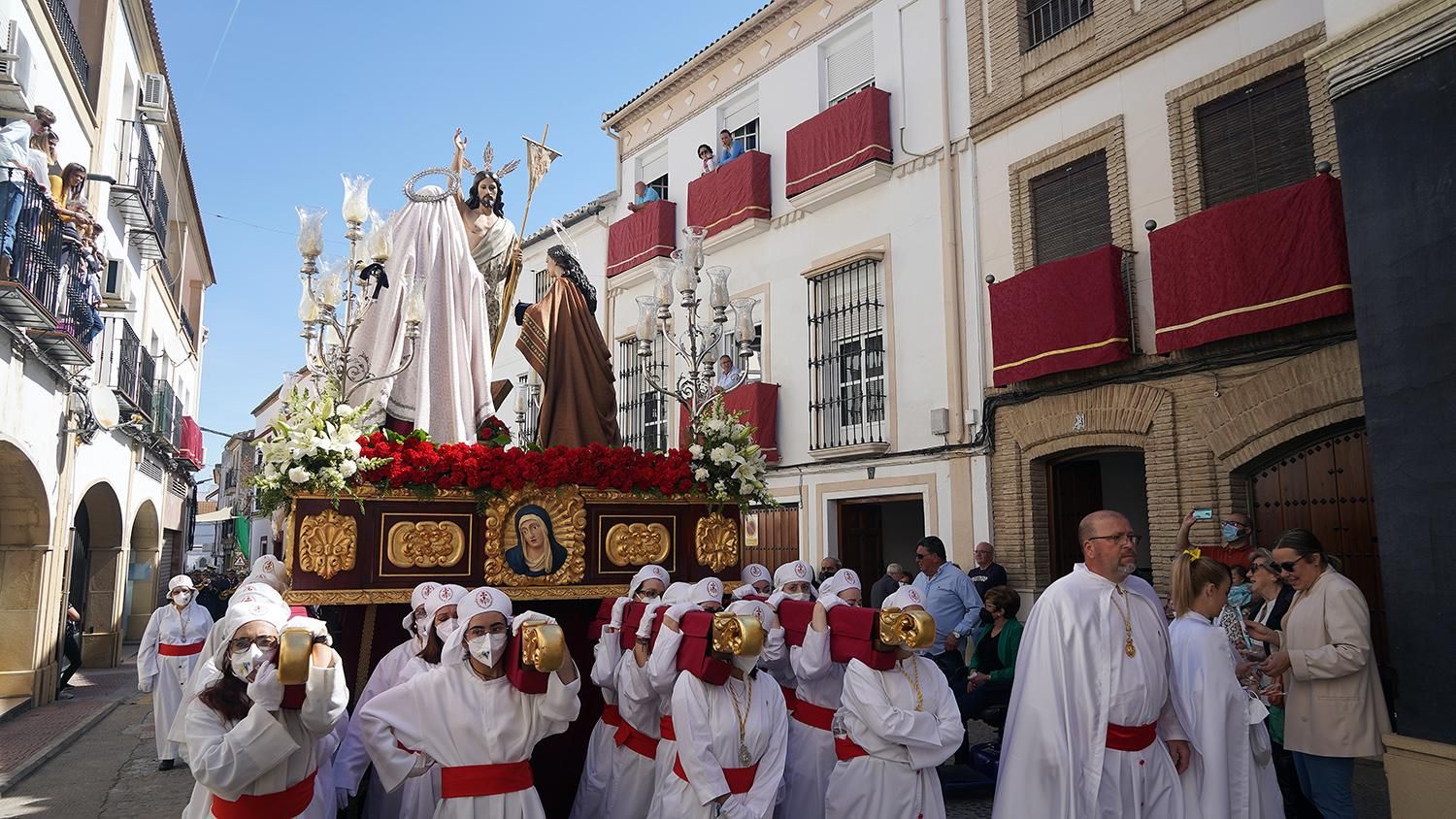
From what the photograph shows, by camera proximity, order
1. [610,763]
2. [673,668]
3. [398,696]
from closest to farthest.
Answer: [398,696] → [673,668] → [610,763]

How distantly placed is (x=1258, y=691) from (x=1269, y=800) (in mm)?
999

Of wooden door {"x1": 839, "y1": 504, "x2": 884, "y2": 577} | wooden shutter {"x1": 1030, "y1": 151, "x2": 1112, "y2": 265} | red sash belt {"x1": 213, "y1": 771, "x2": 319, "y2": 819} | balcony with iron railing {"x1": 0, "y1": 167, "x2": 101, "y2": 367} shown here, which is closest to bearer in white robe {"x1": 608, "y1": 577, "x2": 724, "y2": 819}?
red sash belt {"x1": 213, "y1": 771, "x2": 319, "y2": 819}

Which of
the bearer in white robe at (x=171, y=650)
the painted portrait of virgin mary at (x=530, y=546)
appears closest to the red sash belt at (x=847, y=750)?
the painted portrait of virgin mary at (x=530, y=546)

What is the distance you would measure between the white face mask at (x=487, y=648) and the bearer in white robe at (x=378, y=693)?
0.97 meters

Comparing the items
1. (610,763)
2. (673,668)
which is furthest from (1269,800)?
(610,763)

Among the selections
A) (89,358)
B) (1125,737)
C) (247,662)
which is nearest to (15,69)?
(89,358)

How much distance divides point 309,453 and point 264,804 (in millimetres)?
1925

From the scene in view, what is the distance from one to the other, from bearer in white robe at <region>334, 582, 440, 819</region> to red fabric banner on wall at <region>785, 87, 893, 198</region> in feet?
31.2

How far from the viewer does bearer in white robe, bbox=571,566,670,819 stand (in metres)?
5.42

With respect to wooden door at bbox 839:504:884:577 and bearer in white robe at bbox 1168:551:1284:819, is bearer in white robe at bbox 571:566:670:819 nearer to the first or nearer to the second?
bearer in white robe at bbox 1168:551:1284:819

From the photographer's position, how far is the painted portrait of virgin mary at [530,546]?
5.73 meters

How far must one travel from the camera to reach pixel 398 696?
4062 mm

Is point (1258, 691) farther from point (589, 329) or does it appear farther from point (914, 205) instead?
point (914, 205)

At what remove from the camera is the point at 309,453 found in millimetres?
5051
